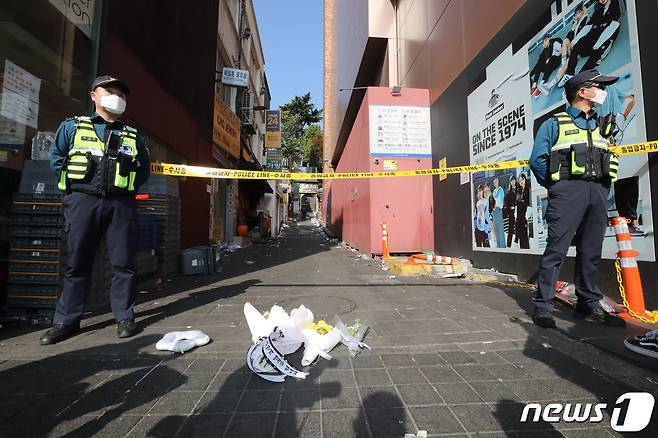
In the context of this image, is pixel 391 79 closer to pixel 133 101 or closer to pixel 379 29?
pixel 379 29

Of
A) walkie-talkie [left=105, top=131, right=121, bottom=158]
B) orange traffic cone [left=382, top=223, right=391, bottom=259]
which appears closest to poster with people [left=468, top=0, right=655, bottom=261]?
orange traffic cone [left=382, top=223, right=391, bottom=259]

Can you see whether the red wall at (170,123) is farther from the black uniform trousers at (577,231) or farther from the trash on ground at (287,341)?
the black uniform trousers at (577,231)

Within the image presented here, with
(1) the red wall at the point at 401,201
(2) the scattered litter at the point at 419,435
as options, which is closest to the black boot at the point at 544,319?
(2) the scattered litter at the point at 419,435

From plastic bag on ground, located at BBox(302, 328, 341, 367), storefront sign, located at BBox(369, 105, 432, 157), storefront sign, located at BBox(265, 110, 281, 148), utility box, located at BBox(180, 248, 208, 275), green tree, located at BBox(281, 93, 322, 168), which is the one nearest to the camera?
plastic bag on ground, located at BBox(302, 328, 341, 367)

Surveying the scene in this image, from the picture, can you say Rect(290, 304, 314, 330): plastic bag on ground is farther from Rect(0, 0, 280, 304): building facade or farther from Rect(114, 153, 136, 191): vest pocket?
Rect(0, 0, 280, 304): building facade

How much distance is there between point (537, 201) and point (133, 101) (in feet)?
22.1

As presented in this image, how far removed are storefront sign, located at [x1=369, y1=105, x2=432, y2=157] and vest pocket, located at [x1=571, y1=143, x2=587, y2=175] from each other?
5937 millimetres

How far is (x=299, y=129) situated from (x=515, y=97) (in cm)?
4625

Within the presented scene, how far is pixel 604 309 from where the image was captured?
313 centimetres

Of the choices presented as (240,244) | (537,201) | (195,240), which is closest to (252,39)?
(240,244)

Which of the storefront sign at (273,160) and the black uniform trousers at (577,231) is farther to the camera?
the storefront sign at (273,160)

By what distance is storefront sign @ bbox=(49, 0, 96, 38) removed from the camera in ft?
14.5

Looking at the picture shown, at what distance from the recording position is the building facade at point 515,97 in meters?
3.31

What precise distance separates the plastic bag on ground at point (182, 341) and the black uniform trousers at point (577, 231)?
10.2 ft
